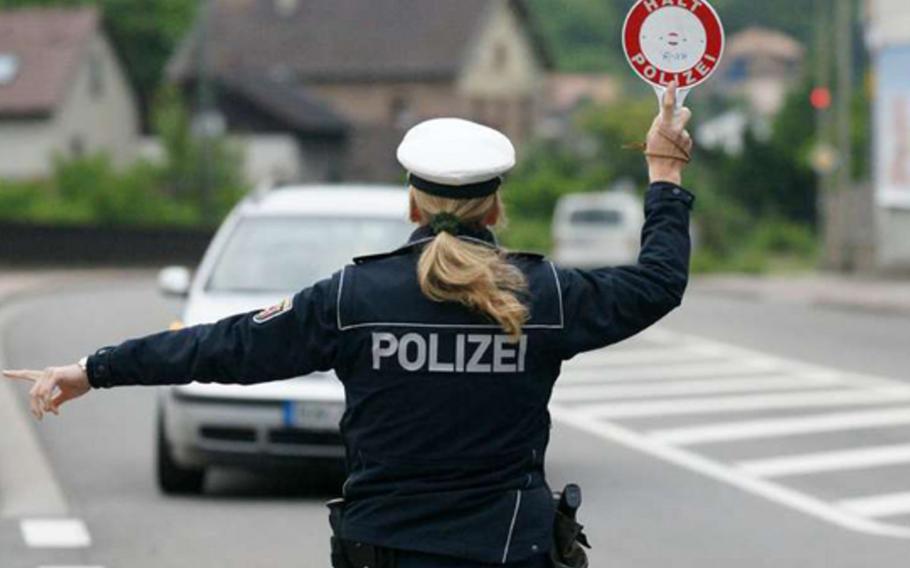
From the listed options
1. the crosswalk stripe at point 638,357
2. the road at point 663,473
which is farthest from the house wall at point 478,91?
the road at point 663,473

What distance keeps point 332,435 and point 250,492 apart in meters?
0.96

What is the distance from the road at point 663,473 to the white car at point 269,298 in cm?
28

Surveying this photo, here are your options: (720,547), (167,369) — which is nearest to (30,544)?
(720,547)

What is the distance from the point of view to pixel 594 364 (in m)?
21.9

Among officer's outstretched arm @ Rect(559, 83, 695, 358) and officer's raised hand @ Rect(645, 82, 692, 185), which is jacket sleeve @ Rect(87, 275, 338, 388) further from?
officer's raised hand @ Rect(645, 82, 692, 185)

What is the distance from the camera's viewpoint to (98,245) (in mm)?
49562

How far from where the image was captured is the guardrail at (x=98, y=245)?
46094 millimetres

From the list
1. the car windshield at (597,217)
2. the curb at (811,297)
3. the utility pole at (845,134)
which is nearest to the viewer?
the curb at (811,297)

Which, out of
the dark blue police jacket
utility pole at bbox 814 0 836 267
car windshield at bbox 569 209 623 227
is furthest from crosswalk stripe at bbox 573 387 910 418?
car windshield at bbox 569 209 623 227

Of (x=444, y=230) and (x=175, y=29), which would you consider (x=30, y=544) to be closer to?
(x=444, y=230)

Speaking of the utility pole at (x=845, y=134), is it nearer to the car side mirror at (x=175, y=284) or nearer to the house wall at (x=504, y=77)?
the car side mirror at (x=175, y=284)

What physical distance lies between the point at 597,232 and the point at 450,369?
42376mm

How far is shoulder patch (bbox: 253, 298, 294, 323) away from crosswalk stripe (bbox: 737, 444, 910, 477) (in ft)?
28.2

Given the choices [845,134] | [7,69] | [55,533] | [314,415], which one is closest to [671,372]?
[314,415]
